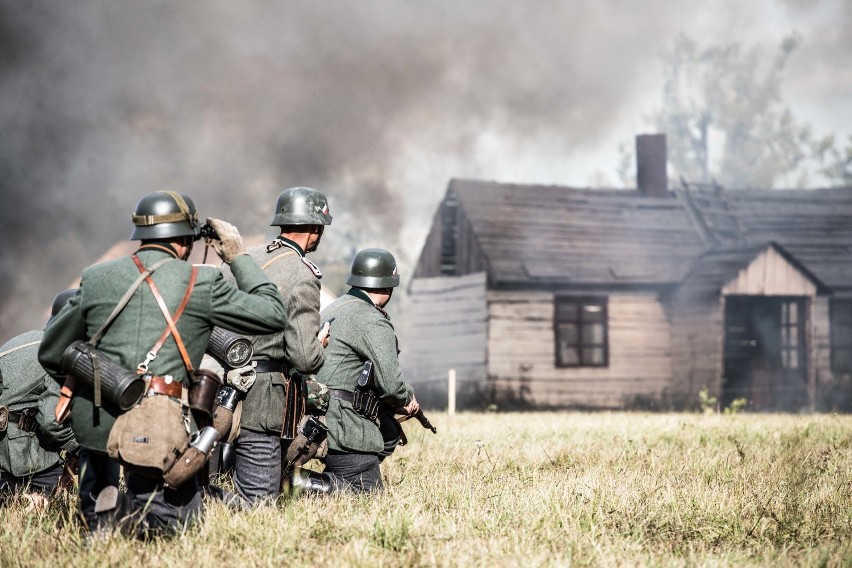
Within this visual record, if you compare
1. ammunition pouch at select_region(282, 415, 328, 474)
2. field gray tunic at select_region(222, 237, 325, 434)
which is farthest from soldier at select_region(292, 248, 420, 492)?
field gray tunic at select_region(222, 237, 325, 434)

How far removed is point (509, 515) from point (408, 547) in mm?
1068

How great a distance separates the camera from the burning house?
21062 mm

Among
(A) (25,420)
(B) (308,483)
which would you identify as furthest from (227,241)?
(A) (25,420)

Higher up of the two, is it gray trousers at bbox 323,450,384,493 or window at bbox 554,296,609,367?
window at bbox 554,296,609,367

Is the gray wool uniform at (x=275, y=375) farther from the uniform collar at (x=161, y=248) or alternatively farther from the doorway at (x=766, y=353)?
the doorway at (x=766, y=353)

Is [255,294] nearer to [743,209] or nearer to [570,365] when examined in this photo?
[570,365]

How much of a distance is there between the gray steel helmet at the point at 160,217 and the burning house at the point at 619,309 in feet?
52.6

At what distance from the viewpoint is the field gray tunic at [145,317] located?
498 cm

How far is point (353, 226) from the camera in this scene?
38938 millimetres

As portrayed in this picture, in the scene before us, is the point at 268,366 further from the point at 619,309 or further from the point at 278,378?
the point at 619,309

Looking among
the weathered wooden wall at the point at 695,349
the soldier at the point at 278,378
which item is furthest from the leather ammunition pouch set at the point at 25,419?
the weathered wooden wall at the point at 695,349

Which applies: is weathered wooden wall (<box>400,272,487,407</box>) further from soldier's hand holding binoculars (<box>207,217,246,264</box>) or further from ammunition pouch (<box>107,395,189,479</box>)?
ammunition pouch (<box>107,395,189,479</box>)

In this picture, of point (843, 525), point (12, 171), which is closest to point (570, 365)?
point (12, 171)

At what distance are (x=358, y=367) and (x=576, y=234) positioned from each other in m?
16.6
